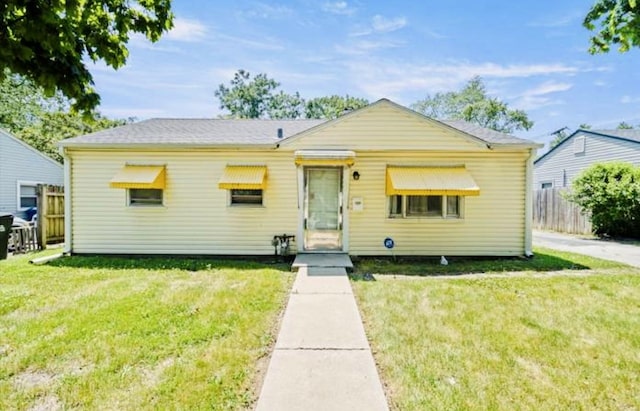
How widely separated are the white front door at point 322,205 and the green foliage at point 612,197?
11996 millimetres

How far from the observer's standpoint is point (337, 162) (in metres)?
8.93

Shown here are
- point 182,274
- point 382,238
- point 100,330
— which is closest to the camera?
point 100,330

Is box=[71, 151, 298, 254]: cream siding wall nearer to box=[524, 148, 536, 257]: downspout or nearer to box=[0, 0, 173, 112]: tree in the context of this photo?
box=[0, 0, 173, 112]: tree

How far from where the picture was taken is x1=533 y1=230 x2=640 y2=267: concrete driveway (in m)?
10.0

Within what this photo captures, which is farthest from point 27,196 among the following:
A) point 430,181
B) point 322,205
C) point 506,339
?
point 506,339

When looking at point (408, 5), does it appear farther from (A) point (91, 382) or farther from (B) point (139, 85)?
(B) point (139, 85)

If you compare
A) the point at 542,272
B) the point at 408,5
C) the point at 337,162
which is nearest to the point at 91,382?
the point at 337,162

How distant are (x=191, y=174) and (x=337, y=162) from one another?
446 centimetres

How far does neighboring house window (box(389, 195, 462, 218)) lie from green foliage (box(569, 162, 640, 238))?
886 centimetres

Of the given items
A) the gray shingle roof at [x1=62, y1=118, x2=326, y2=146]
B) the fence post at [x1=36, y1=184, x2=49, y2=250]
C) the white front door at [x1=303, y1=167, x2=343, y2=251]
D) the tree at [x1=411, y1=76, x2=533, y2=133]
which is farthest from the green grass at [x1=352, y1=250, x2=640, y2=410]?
the tree at [x1=411, y1=76, x2=533, y2=133]

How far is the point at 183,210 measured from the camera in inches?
383

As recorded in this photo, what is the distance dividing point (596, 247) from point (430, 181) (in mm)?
8052

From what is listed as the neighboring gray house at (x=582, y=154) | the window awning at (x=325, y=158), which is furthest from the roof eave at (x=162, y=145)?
the neighboring gray house at (x=582, y=154)

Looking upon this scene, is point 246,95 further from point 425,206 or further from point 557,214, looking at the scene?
point 425,206
